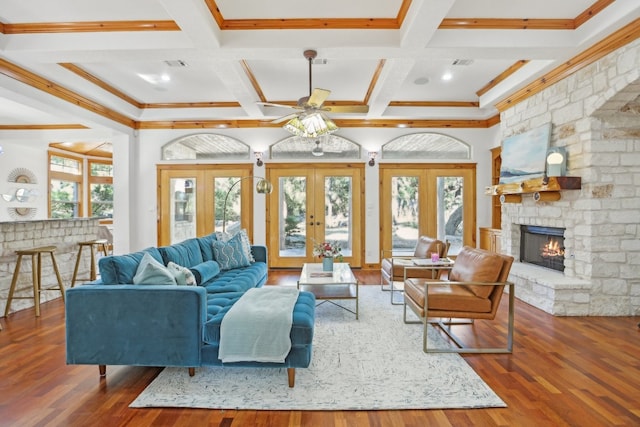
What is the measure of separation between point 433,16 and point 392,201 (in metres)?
4.35

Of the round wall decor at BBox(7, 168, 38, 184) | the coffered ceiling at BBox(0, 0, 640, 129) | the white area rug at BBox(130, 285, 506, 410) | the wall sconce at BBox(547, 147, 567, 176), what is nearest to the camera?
the white area rug at BBox(130, 285, 506, 410)

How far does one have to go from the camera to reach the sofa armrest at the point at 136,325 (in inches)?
97.9

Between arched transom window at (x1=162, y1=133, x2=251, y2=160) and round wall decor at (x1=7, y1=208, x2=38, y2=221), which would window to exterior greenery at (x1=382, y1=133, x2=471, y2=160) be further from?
round wall decor at (x1=7, y1=208, x2=38, y2=221)

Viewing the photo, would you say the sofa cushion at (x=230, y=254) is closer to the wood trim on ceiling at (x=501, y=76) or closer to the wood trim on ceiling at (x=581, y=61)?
the wood trim on ceiling at (x=501, y=76)

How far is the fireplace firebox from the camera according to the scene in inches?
188

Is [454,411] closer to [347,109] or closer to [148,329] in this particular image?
[148,329]

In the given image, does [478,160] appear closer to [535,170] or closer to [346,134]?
[535,170]

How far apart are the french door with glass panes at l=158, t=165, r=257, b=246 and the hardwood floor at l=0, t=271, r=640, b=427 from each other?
3.66 metres

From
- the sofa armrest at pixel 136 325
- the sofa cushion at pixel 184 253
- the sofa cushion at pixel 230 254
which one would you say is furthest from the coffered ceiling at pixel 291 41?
the sofa armrest at pixel 136 325

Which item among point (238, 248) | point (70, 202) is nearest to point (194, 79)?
point (238, 248)

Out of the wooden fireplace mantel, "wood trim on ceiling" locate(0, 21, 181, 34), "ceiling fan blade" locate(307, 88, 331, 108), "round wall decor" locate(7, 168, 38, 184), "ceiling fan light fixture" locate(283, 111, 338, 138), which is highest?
"wood trim on ceiling" locate(0, 21, 181, 34)

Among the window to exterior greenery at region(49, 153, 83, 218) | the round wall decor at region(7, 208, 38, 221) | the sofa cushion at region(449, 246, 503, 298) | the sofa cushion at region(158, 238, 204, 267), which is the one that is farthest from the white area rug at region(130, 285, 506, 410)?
the window to exterior greenery at region(49, 153, 83, 218)

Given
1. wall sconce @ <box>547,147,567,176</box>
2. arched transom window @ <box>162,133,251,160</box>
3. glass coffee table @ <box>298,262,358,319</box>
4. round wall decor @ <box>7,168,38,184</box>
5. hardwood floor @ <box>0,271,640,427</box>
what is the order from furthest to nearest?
round wall decor @ <box>7,168,38,184</box> → arched transom window @ <box>162,133,251,160</box> → wall sconce @ <box>547,147,567,176</box> → glass coffee table @ <box>298,262,358,319</box> → hardwood floor @ <box>0,271,640,427</box>

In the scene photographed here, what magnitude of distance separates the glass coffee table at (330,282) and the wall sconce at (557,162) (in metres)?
2.97
